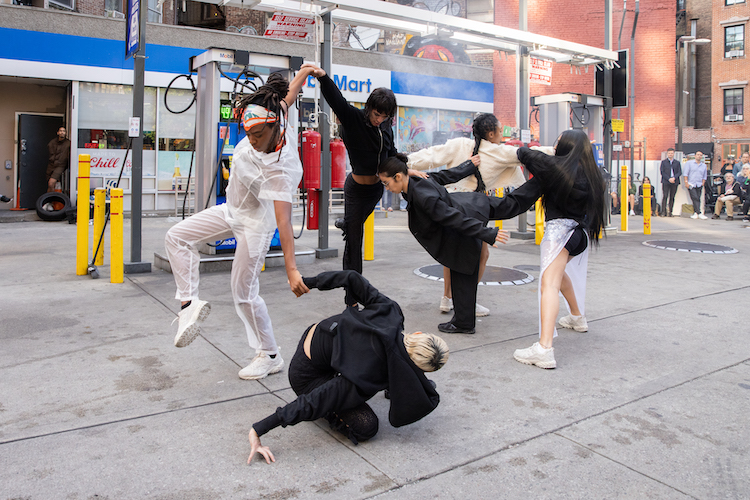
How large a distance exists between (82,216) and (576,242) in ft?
17.3

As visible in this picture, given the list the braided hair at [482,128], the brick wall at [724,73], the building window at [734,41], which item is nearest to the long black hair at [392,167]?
the braided hair at [482,128]

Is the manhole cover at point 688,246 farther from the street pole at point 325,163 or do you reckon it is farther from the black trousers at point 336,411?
the black trousers at point 336,411

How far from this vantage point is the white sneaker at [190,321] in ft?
10.9

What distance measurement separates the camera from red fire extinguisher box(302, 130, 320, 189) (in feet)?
24.6

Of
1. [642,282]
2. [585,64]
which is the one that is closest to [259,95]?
[642,282]

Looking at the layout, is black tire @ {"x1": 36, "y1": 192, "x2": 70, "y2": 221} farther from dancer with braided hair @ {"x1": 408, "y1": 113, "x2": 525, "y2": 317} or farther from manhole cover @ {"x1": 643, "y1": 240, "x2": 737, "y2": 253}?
manhole cover @ {"x1": 643, "y1": 240, "x2": 737, "y2": 253}

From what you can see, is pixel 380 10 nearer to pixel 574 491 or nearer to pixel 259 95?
pixel 259 95

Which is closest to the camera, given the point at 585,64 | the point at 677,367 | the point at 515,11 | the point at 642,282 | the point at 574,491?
the point at 574,491

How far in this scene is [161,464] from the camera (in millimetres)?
2602

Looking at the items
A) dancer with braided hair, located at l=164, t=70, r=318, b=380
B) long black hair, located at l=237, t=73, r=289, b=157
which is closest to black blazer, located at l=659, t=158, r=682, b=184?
dancer with braided hair, located at l=164, t=70, r=318, b=380

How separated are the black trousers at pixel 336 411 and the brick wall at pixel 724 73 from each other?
128 ft

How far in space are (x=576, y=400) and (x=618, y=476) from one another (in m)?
0.86

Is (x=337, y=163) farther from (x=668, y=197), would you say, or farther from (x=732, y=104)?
(x=732, y=104)

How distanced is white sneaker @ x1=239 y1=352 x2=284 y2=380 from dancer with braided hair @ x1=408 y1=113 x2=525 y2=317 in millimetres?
1804
